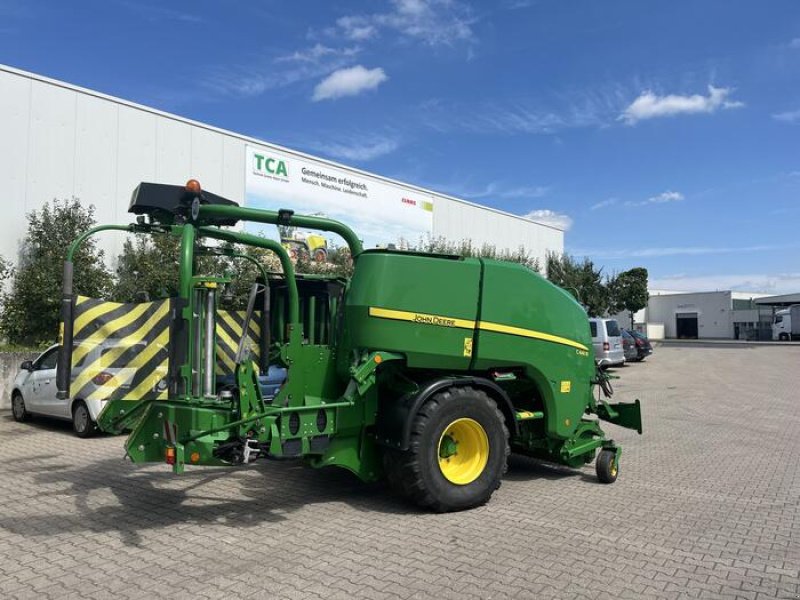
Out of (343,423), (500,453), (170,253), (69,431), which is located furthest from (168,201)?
(170,253)

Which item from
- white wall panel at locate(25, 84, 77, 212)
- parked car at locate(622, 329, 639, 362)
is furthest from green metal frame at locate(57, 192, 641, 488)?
parked car at locate(622, 329, 639, 362)

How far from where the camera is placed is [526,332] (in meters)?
6.49

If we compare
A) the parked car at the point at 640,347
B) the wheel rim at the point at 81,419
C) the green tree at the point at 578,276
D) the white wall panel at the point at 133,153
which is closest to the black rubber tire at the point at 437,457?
the wheel rim at the point at 81,419

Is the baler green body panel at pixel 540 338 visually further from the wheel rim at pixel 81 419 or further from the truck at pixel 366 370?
the wheel rim at pixel 81 419

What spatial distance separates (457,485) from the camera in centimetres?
587

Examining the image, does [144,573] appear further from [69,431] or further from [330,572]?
[69,431]

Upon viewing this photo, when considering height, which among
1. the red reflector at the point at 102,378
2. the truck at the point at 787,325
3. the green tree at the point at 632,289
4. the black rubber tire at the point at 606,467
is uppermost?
the green tree at the point at 632,289

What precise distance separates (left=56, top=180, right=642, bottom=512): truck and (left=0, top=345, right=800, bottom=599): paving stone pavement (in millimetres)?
540

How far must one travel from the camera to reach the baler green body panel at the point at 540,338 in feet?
20.5

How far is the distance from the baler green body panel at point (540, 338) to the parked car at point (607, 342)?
47.6 ft

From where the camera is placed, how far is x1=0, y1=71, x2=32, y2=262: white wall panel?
1714 centimetres

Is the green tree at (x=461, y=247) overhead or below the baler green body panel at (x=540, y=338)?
overhead

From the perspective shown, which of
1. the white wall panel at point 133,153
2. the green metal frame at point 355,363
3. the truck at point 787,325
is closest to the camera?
the green metal frame at point 355,363

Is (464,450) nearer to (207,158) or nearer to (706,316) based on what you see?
(207,158)
